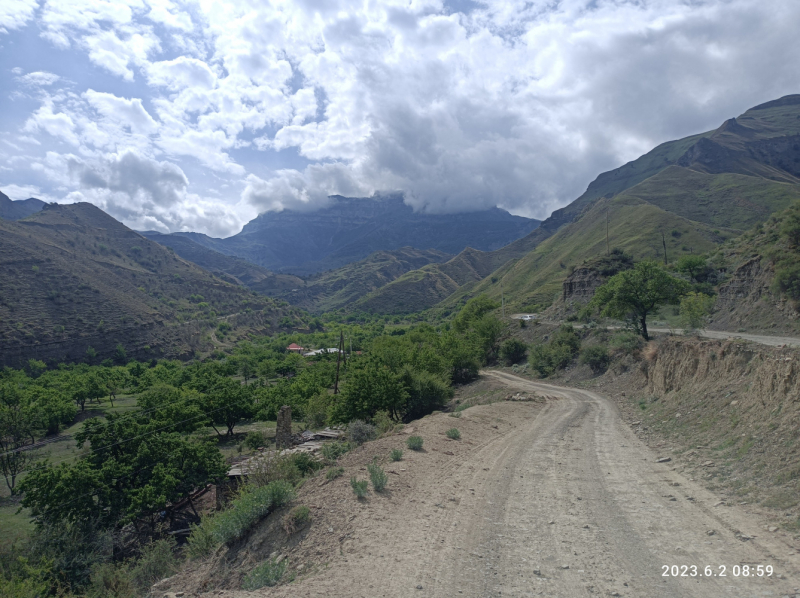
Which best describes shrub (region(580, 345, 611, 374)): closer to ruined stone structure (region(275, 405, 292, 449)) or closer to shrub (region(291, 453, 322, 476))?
ruined stone structure (region(275, 405, 292, 449))

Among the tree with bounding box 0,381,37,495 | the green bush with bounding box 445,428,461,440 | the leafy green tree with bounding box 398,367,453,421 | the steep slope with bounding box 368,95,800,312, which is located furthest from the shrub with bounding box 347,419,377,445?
the steep slope with bounding box 368,95,800,312

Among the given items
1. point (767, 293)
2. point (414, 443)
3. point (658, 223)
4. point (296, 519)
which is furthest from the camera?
point (658, 223)

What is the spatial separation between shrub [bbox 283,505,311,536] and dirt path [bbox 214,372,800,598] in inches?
25.9

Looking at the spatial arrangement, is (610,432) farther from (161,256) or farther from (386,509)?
(161,256)

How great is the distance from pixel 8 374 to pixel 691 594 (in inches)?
3923

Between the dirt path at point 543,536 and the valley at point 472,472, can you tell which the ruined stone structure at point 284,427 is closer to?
the valley at point 472,472

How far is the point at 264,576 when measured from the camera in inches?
297

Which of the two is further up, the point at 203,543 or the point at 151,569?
the point at 203,543

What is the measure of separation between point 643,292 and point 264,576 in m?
35.8

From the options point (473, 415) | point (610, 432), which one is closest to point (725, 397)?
point (610, 432)

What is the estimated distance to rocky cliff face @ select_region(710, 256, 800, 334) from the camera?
28.1 meters

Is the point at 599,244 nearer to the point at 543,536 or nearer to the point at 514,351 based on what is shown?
the point at 514,351

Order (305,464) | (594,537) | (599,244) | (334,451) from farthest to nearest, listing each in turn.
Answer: (599,244) < (334,451) < (305,464) < (594,537)

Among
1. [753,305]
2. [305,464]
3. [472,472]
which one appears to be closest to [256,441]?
[305,464]
